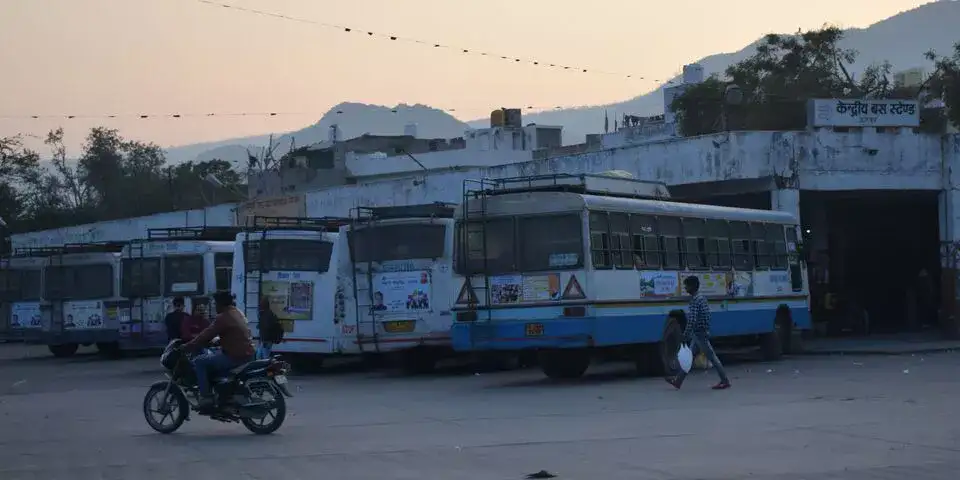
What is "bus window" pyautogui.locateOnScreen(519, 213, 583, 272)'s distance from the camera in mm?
19906

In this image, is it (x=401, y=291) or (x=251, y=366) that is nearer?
(x=251, y=366)

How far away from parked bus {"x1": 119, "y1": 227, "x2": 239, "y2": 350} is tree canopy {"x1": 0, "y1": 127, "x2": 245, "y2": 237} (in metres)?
46.4

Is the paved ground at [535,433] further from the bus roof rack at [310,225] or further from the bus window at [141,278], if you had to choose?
the bus window at [141,278]

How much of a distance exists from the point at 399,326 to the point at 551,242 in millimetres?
4375

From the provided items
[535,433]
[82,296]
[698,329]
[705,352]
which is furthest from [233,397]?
[82,296]

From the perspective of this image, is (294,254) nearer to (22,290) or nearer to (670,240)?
(670,240)

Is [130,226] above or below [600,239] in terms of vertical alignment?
above

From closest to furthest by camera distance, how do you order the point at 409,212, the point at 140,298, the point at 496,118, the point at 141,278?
the point at 409,212
the point at 140,298
the point at 141,278
the point at 496,118

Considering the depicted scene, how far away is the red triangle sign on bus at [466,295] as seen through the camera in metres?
20.5

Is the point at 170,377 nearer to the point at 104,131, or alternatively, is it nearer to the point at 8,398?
the point at 8,398

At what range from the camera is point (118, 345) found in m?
33.1

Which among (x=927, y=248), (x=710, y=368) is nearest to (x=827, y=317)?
(x=927, y=248)

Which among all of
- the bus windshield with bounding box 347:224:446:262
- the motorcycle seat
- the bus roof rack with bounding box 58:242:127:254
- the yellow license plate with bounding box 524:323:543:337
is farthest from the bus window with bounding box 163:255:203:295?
the motorcycle seat

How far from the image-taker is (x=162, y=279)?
30.7 metres
